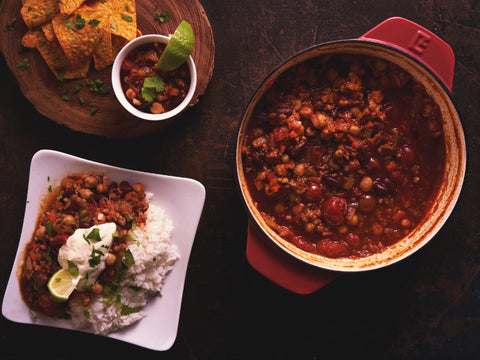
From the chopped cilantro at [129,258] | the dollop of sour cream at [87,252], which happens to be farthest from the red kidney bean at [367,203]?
the dollop of sour cream at [87,252]

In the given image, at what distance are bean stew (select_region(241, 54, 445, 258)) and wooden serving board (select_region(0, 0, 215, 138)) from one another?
2.24ft

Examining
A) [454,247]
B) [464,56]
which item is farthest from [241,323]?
[464,56]

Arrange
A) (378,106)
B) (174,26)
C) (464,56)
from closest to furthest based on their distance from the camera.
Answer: (378,106) → (174,26) → (464,56)

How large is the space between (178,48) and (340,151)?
1.33m

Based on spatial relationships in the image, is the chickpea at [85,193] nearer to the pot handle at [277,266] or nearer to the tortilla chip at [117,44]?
the tortilla chip at [117,44]

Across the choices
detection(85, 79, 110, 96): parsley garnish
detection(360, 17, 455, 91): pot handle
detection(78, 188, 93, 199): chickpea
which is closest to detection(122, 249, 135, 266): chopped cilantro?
detection(78, 188, 93, 199): chickpea

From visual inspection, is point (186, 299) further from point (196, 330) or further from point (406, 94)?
point (406, 94)

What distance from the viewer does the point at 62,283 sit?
8.56 feet

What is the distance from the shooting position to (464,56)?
9.96ft

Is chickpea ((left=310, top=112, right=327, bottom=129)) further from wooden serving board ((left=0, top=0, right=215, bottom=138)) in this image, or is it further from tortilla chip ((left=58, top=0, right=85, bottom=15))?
tortilla chip ((left=58, top=0, right=85, bottom=15))

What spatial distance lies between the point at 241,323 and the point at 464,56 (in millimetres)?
2916

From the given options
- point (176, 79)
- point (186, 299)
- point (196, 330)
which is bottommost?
point (196, 330)

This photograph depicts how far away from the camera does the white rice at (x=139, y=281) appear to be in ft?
9.02

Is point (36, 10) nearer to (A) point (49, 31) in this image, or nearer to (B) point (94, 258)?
(A) point (49, 31)
